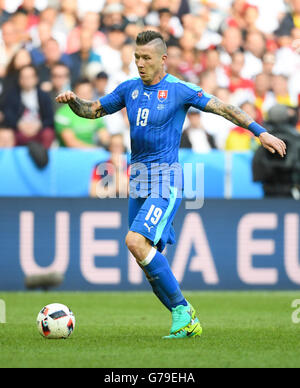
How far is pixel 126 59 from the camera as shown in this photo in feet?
50.6

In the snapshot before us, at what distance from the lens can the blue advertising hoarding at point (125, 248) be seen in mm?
13180

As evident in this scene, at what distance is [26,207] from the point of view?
13.2 metres

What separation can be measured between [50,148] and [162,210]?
6.54 metres

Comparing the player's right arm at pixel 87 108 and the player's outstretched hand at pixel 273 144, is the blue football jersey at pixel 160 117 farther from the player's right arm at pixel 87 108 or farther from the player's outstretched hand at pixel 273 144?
the player's outstretched hand at pixel 273 144

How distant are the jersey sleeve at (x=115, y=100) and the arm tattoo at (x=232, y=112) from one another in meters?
0.85

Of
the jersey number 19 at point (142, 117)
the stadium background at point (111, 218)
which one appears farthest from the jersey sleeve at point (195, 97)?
the stadium background at point (111, 218)

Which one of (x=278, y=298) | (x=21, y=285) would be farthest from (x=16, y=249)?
(x=278, y=298)

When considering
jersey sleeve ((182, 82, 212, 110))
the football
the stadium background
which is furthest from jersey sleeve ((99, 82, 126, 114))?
the stadium background

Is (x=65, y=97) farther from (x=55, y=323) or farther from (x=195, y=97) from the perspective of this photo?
(x=55, y=323)

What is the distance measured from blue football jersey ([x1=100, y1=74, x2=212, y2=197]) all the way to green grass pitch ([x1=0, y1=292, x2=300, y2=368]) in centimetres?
162

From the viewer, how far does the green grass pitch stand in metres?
6.21

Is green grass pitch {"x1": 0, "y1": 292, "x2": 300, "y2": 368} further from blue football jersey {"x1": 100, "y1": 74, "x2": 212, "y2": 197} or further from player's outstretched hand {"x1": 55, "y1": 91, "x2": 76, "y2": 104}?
player's outstretched hand {"x1": 55, "y1": 91, "x2": 76, "y2": 104}

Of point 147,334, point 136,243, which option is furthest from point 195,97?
point 147,334

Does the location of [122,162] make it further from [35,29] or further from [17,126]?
[35,29]
